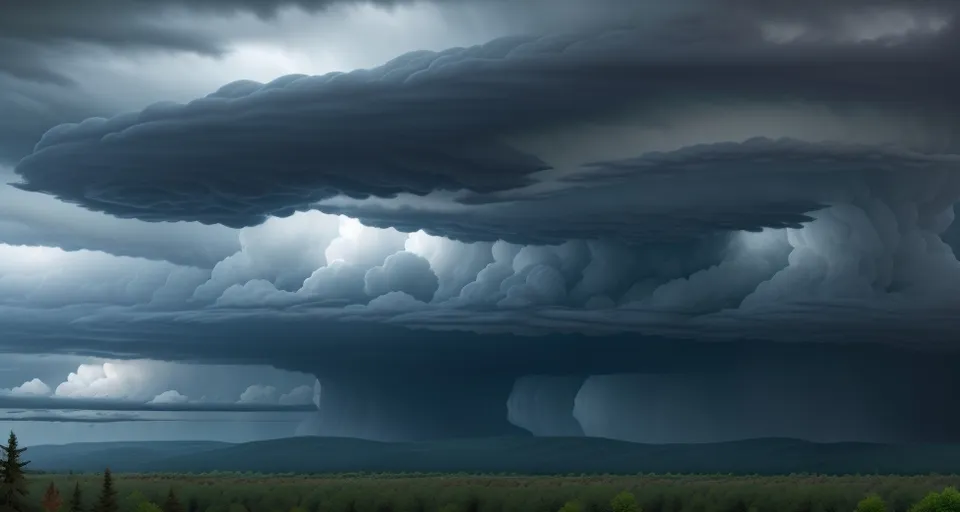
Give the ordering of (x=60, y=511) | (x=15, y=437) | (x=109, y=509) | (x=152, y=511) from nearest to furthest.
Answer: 1. (x=15, y=437)
2. (x=109, y=509)
3. (x=152, y=511)
4. (x=60, y=511)

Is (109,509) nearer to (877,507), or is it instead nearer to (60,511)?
(60,511)

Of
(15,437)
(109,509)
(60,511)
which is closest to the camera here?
(15,437)

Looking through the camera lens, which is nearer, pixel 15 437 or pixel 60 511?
pixel 15 437

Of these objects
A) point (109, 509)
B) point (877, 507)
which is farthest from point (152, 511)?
point (877, 507)

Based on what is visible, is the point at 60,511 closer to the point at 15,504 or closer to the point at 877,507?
the point at 15,504

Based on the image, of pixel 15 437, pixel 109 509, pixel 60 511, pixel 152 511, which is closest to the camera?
Result: pixel 15 437

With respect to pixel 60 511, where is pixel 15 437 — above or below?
above

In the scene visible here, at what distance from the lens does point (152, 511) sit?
176 m

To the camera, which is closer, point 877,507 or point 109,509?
point 109,509

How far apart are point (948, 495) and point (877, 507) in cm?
981

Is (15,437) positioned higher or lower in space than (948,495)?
higher

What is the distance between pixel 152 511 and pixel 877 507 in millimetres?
99336

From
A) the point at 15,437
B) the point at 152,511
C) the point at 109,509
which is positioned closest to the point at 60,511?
the point at 152,511

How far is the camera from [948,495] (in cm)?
18275
